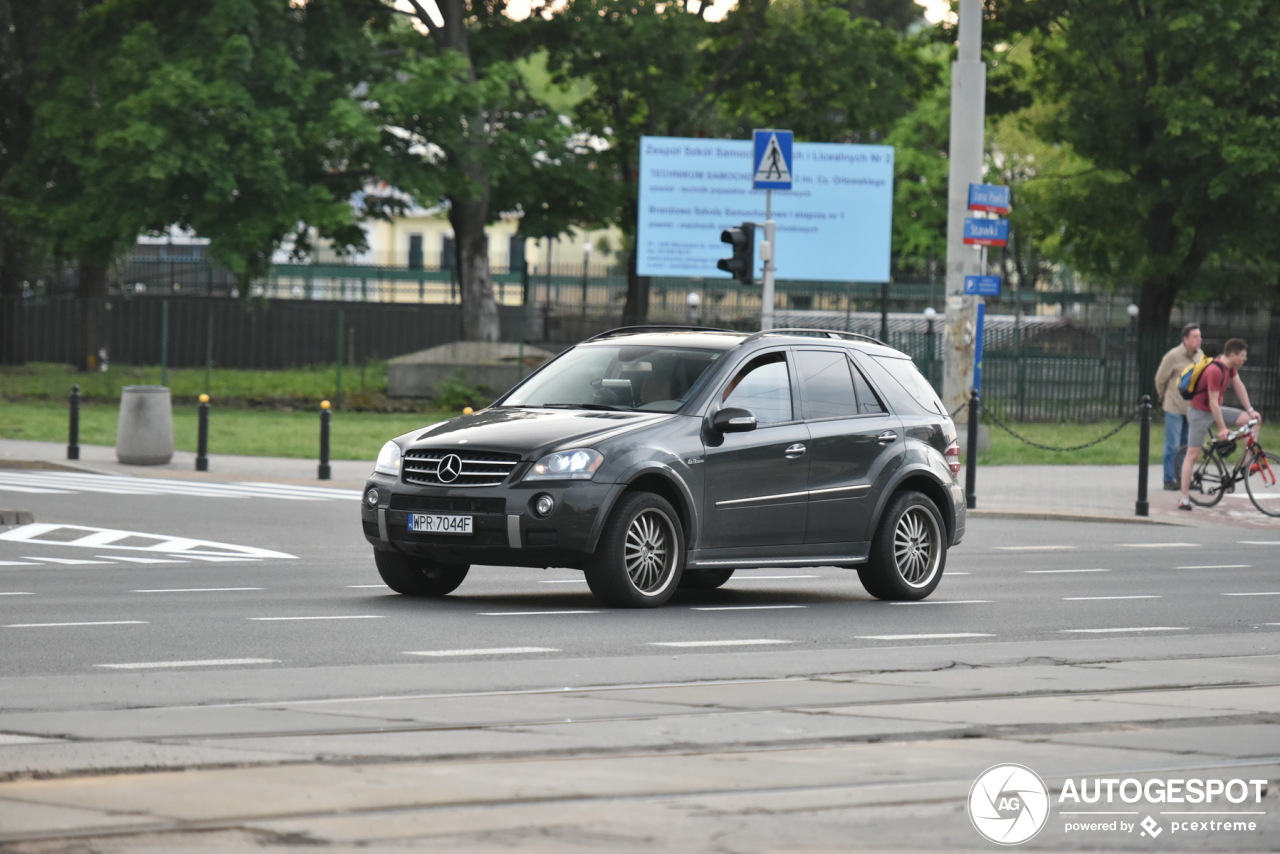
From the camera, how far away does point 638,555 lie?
11.9 meters

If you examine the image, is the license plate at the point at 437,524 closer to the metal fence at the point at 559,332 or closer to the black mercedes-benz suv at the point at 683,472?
the black mercedes-benz suv at the point at 683,472

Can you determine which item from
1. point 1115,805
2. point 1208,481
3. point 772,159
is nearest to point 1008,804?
point 1115,805

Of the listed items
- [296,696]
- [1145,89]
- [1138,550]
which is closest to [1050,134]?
[1145,89]

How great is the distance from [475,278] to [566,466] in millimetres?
30879

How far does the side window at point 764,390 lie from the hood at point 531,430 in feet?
2.00

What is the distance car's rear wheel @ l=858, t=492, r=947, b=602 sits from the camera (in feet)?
43.3

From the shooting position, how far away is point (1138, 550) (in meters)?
18.0

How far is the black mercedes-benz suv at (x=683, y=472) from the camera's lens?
11531 millimetres

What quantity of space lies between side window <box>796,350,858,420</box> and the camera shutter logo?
6606mm

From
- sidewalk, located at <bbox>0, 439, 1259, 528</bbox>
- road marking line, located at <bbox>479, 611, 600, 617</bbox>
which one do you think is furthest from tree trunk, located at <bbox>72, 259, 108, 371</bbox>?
road marking line, located at <bbox>479, 611, 600, 617</bbox>

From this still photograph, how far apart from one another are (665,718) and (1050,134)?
35.0 m

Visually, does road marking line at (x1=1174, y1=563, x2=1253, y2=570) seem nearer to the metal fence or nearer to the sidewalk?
the sidewalk

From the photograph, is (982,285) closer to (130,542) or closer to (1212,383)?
(1212,383)

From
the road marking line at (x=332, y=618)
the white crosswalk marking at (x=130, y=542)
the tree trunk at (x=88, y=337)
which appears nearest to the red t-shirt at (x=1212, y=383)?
the white crosswalk marking at (x=130, y=542)
